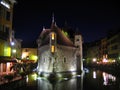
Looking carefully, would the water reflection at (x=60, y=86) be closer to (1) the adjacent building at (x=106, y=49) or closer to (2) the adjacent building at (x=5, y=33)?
(2) the adjacent building at (x=5, y=33)

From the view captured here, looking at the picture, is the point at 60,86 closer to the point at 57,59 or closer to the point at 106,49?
the point at 57,59

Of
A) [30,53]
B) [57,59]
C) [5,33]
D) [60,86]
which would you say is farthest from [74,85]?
[30,53]

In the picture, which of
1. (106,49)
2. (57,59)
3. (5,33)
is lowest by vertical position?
(57,59)

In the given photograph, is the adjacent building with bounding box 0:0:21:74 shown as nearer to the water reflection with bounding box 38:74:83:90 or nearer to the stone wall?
the water reflection with bounding box 38:74:83:90

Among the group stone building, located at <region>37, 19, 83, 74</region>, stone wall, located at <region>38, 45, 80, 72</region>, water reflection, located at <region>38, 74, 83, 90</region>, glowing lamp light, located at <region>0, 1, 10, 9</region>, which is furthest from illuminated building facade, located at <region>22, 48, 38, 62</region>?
water reflection, located at <region>38, 74, 83, 90</region>

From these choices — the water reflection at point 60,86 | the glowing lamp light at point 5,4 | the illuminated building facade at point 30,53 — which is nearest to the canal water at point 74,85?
the water reflection at point 60,86

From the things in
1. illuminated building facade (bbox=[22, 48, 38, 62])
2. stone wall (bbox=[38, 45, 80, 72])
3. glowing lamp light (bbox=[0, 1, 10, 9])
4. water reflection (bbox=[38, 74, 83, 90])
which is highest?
glowing lamp light (bbox=[0, 1, 10, 9])

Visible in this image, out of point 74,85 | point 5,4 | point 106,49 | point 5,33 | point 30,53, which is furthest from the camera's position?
point 106,49

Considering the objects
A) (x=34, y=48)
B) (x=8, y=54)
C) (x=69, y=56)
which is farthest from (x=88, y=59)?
(x=8, y=54)

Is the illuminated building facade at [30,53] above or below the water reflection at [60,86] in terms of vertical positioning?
above

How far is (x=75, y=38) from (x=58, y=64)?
71.6 feet

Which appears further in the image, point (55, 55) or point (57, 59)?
point (57, 59)

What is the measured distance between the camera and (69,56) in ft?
190

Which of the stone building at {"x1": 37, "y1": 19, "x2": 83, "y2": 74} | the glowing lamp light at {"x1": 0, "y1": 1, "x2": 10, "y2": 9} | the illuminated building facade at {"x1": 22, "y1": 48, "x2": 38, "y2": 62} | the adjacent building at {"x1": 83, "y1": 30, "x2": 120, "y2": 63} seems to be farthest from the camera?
the illuminated building facade at {"x1": 22, "y1": 48, "x2": 38, "y2": 62}
